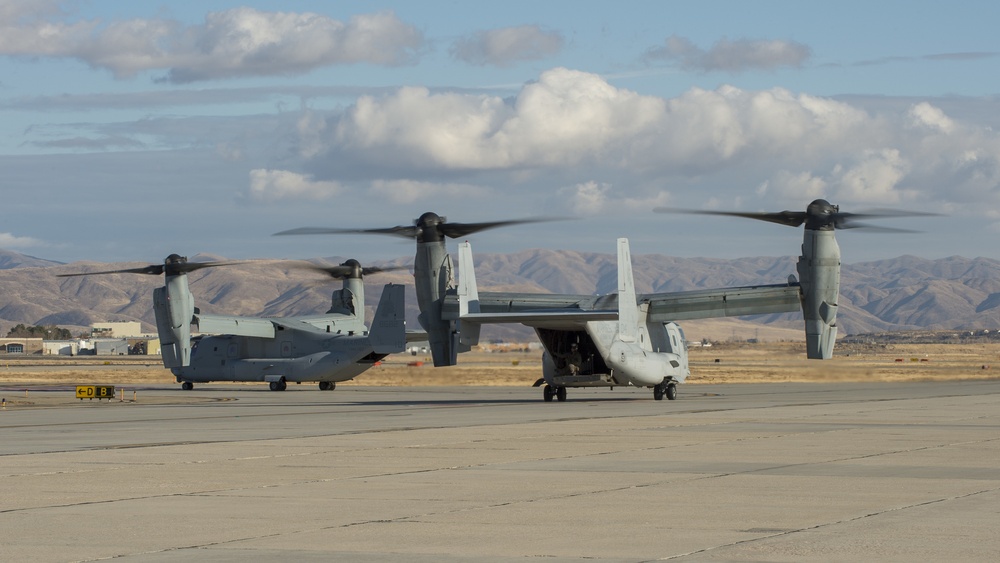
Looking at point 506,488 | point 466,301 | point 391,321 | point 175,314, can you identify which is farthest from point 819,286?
point 506,488

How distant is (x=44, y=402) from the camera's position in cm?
4916

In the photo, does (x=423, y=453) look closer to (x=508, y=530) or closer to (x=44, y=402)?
(x=508, y=530)

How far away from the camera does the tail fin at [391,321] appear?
53.0 metres

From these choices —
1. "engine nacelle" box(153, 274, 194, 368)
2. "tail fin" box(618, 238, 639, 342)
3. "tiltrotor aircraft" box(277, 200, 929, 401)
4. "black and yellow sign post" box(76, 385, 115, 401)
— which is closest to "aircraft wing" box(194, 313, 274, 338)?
"engine nacelle" box(153, 274, 194, 368)

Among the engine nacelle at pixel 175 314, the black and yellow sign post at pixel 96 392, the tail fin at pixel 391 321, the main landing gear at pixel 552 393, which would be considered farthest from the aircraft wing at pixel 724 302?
the black and yellow sign post at pixel 96 392

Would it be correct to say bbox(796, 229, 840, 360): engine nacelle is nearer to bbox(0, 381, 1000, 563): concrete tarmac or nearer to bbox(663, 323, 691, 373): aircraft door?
bbox(663, 323, 691, 373): aircraft door

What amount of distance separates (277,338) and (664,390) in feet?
72.3

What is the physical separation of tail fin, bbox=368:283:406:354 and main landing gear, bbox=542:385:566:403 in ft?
29.6

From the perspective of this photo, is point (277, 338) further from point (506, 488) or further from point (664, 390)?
point (506, 488)

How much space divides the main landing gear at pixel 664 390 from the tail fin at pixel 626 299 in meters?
3.05

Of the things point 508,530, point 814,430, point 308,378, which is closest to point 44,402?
point 308,378

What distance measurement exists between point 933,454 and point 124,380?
6500 cm

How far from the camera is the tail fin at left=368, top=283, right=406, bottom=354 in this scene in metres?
53.0

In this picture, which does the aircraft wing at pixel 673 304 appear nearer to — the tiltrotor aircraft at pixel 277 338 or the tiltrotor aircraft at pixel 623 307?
the tiltrotor aircraft at pixel 623 307
